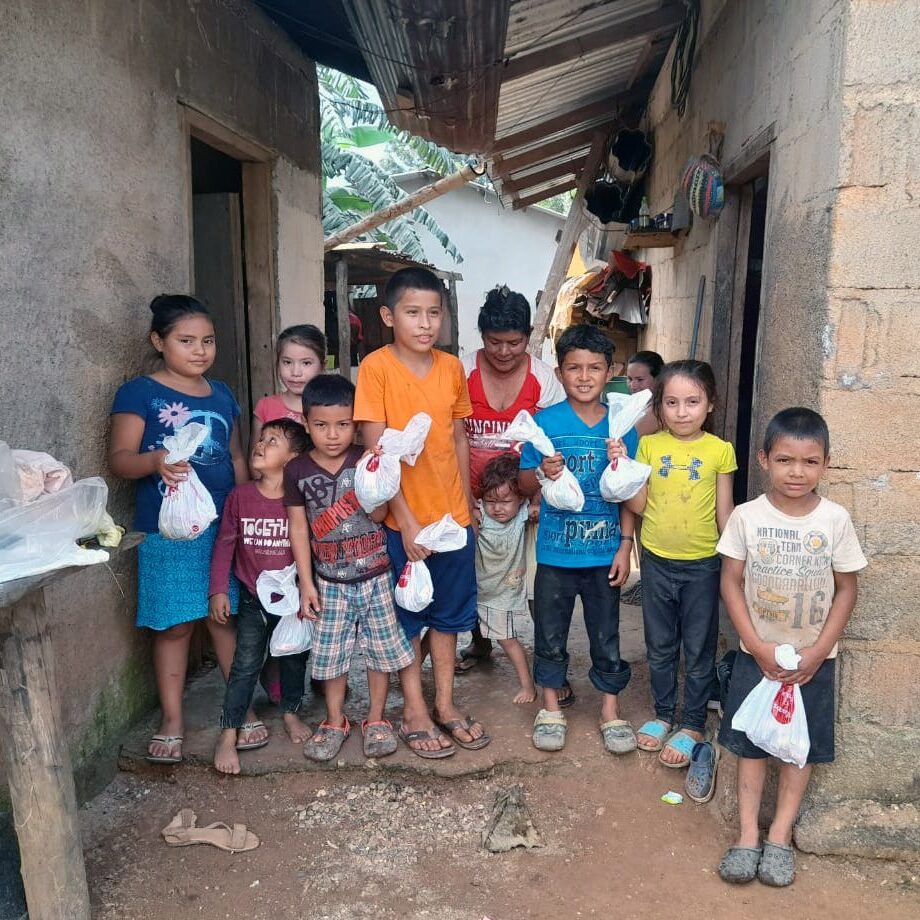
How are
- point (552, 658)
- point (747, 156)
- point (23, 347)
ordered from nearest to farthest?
point (23, 347) < point (552, 658) < point (747, 156)

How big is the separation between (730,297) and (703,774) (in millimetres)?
2473

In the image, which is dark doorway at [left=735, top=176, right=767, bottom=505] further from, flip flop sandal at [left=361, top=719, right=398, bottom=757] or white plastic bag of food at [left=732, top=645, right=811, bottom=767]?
flip flop sandal at [left=361, top=719, right=398, bottom=757]

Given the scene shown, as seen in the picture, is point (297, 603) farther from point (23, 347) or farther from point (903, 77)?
point (903, 77)

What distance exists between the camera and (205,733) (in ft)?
10.9

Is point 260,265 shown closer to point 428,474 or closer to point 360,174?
point 428,474

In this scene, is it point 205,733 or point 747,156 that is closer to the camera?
point 205,733

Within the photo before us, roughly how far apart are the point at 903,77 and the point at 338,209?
1464cm

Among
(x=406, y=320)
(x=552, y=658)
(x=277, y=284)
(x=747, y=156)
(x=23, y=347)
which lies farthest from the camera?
(x=277, y=284)

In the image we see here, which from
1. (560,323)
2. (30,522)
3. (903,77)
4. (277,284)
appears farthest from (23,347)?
(560,323)

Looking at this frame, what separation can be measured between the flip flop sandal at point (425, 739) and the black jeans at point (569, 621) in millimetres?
452

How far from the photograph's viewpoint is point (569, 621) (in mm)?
3207

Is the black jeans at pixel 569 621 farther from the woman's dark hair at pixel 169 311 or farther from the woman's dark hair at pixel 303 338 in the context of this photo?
the woman's dark hair at pixel 169 311

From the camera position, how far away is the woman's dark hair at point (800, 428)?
2.40m

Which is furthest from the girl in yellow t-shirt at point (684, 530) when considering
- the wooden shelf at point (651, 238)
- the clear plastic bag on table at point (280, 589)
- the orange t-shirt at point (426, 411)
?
the wooden shelf at point (651, 238)
